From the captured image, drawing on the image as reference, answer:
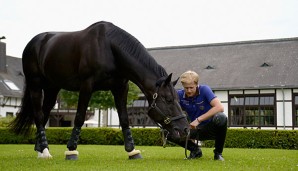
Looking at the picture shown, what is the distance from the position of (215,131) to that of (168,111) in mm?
1024

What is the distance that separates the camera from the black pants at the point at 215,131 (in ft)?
22.3

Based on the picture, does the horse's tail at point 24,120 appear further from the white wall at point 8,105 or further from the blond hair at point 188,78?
the white wall at point 8,105

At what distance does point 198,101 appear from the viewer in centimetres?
701

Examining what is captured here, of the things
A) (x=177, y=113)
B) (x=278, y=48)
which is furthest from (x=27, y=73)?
(x=278, y=48)

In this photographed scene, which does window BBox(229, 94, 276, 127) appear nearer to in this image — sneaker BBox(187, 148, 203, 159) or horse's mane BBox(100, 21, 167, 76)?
sneaker BBox(187, 148, 203, 159)

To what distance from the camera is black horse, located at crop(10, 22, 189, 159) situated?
653 centimetres

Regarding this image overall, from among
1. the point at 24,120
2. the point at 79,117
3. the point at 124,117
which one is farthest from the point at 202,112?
the point at 24,120

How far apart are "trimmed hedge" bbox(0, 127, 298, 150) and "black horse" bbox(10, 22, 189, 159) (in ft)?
36.6

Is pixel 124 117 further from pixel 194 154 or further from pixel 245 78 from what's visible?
pixel 245 78

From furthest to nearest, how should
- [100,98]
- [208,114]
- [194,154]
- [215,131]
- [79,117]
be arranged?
[100,98]
[194,154]
[79,117]
[215,131]
[208,114]

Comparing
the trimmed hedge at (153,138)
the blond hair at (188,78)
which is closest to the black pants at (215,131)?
the blond hair at (188,78)

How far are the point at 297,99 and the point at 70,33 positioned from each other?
1081 inches

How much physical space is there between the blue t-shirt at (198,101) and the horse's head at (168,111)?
594 mm

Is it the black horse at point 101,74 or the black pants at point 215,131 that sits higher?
the black horse at point 101,74
